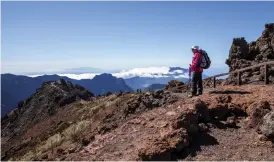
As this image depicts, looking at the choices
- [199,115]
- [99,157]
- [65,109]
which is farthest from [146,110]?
[65,109]

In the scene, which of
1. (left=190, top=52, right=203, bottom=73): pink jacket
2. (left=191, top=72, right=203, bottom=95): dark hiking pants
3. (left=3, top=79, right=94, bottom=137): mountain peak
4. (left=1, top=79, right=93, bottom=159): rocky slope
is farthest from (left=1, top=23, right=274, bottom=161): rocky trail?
(left=3, top=79, right=94, bottom=137): mountain peak

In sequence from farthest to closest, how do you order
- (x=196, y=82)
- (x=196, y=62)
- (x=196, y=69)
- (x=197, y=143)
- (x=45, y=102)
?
(x=45, y=102), (x=196, y=82), (x=196, y=69), (x=196, y=62), (x=197, y=143)

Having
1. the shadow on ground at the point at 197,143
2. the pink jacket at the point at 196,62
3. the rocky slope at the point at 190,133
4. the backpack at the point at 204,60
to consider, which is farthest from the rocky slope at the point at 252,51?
the shadow on ground at the point at 197,143

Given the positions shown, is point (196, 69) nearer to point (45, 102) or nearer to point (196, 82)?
point (196, 82)

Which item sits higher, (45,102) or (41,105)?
(45,102)

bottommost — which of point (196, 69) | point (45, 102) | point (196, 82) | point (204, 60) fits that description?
point (45, 102)

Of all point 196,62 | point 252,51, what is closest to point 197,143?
point 196,62

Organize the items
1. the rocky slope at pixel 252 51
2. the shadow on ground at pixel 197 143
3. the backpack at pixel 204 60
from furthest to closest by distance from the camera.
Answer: the rocky slope at pixel 252 51 → the backpack at pixel 204 60 → the shadow on ground at pixel 197 143

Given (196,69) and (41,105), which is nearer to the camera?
(196,69)

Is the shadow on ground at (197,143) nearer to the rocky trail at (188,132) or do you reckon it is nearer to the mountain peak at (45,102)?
the rocky trail at (188,132)

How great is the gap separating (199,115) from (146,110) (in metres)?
4.01

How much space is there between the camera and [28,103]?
59.5m

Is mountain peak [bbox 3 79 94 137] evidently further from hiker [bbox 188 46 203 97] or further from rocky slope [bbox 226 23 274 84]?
hiker [bbox 188 46 203 97]

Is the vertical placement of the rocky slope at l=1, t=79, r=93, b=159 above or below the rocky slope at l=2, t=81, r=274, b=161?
below
